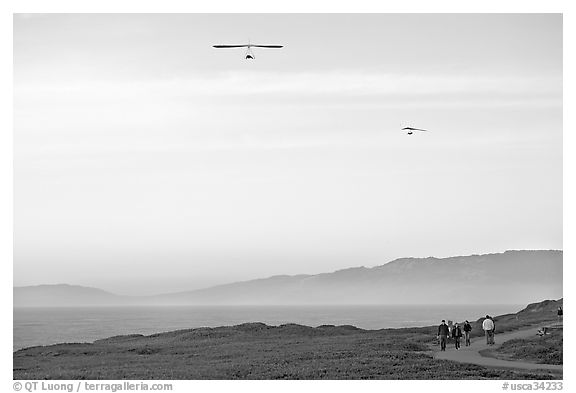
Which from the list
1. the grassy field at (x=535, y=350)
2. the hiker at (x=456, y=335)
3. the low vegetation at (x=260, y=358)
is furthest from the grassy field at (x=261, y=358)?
the grassy field at (x=535, y=350)

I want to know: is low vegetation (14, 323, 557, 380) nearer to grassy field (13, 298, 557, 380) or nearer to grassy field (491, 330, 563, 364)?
grassy field (13, 298, 557, 380)

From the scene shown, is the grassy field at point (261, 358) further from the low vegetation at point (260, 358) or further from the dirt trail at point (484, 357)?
the dirt trail at point (484, 357)

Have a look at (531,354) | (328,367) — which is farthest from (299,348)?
(531,354)

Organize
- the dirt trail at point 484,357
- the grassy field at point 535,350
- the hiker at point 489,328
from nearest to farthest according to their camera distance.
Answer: the dirt trail at point 484,357 → the grassy field at point 535,350 → the hiker at point 489,328

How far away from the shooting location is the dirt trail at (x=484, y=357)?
35.4m

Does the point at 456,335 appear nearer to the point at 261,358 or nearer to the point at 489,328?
the point at 489,328

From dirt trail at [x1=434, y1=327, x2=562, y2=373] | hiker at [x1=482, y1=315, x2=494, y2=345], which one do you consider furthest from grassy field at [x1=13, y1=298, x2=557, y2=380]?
hiker at [x1=482, y1=315, x2=494, y2=345]

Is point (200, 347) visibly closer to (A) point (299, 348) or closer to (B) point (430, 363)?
(A) point (299, 348)

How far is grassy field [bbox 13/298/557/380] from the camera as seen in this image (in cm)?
3394

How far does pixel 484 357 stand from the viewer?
39.5 meters

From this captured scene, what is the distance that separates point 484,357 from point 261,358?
10306mm

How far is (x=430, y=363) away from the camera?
36.1 metres

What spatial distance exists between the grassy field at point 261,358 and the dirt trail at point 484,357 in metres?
1.23

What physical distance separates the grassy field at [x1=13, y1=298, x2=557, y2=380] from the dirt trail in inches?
48.4
